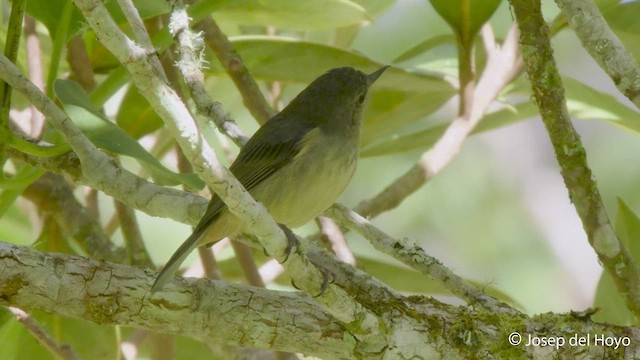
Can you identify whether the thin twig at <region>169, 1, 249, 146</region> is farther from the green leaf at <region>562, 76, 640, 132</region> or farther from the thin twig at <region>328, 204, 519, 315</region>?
the green leaf at <region>562, 76, 640, 132</region>

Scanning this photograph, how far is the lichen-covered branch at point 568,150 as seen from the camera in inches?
93.3

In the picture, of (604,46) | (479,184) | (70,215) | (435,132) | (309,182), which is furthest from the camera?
(479,184)

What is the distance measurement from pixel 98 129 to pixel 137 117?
94 centimetres

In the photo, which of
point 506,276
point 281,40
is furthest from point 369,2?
point 506,276

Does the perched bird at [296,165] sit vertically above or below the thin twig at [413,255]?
above

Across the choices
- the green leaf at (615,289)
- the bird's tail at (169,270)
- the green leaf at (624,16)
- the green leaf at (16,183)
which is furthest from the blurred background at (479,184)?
the bird's tail at (169,270)

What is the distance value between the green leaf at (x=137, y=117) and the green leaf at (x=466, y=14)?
0.97 m

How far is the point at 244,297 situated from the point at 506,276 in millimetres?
4943

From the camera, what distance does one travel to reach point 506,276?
6.84 meters

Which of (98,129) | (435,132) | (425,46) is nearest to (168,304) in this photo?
(98,129)

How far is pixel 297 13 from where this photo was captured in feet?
10.4

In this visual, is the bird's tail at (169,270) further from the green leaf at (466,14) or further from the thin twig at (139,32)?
the green leaf at (466,14)

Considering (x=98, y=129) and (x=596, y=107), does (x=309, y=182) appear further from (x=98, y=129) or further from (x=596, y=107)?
(x=596, y=107)

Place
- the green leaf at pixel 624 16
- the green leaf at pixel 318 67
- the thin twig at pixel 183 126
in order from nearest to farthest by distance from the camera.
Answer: the thin twig at pixel 183 126 → the green leaf at pixel 624 16 → the green leaf at pixel 318 67
